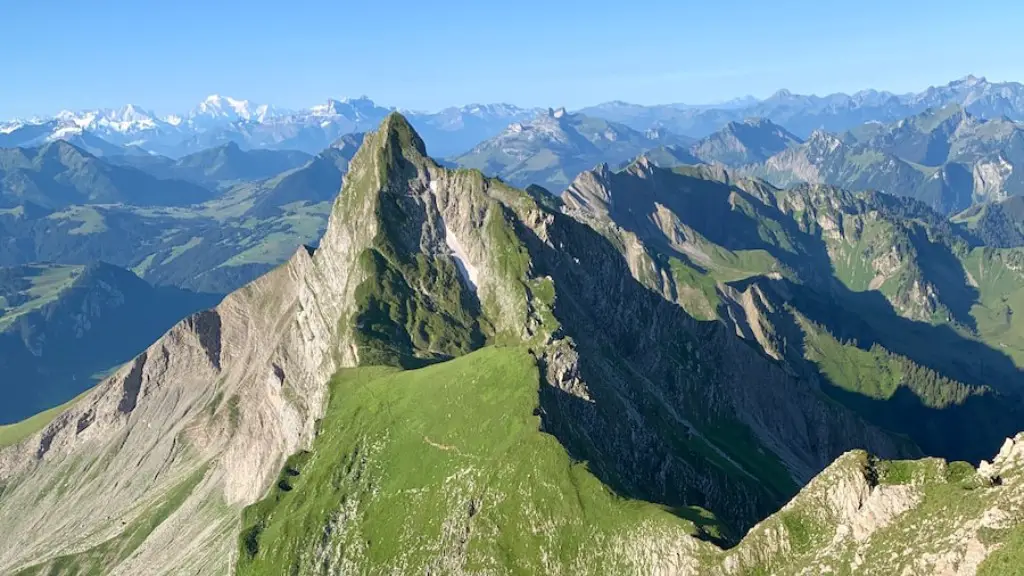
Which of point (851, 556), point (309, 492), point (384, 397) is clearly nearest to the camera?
point (851, 556)

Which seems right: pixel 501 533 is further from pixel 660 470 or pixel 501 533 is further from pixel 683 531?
pixel 660 470

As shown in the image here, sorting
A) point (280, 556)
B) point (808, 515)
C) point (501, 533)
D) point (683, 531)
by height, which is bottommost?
point (280, 556)

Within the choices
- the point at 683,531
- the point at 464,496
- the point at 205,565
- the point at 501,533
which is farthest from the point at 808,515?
the point at 205,565

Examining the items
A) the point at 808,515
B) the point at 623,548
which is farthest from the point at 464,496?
the point at 808,515

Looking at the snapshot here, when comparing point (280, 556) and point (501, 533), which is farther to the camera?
point (280, 556)

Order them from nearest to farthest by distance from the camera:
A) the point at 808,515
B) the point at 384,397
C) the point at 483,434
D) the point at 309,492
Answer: the point at 808,515, the point at 483,434, the point at 309,492, the point at 384,397

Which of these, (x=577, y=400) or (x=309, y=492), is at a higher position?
(x=577, y=400)

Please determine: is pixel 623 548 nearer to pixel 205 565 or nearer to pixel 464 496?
pixel 464 496
